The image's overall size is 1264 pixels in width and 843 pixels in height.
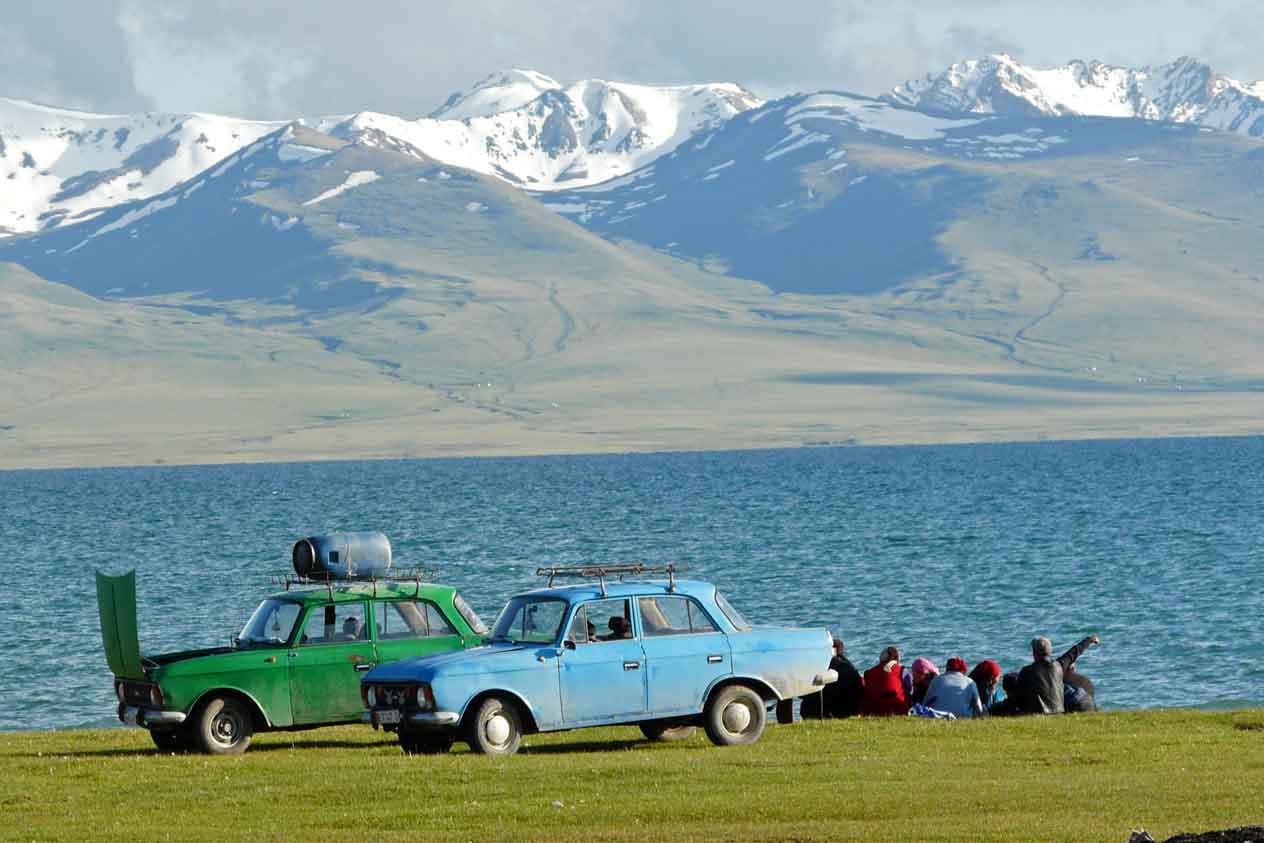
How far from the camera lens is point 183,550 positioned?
304 ft

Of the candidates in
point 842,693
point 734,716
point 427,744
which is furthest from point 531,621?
point 842,693

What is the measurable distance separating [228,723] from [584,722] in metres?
4.57

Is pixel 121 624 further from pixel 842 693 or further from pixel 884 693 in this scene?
pixel 884 693

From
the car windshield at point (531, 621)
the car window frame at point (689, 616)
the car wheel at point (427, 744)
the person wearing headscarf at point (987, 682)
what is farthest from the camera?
the person wearing headscarf at point (987, 682)

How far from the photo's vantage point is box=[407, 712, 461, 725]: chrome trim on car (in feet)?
79.2

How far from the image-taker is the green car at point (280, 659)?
84.2ft

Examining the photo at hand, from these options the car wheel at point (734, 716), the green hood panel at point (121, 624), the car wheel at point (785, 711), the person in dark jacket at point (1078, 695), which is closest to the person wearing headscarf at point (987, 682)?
the person in dark jacket at point (1078, 695)

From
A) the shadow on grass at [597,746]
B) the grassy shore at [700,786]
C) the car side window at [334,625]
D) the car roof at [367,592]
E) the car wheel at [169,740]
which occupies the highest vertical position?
the car roof at [367,592]

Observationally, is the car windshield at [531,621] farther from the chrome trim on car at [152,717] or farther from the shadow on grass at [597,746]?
the chrome trim on car at [152,717]

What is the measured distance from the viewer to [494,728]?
24750 mm

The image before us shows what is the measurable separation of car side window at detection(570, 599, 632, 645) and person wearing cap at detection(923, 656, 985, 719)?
5.93 metres

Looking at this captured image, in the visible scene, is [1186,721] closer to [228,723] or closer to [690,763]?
[690,763]

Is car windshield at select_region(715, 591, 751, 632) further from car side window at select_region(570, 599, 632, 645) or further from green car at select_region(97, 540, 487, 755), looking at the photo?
green car at select_region(97, 540, 487, 755)

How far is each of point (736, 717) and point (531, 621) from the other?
279cm
